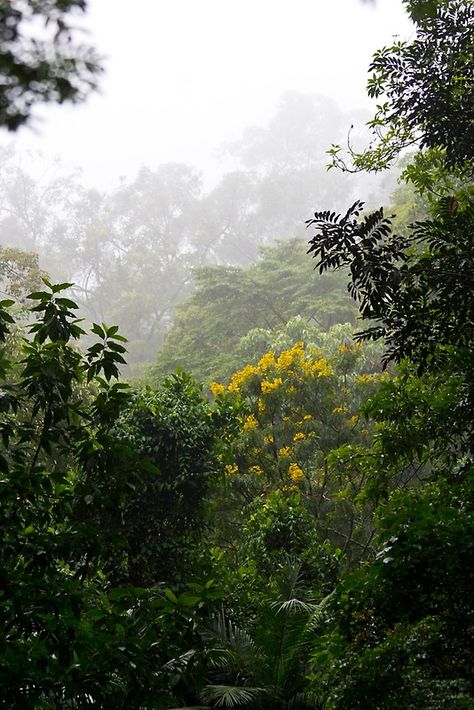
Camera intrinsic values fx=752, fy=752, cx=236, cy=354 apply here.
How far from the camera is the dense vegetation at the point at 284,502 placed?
9.48 ft

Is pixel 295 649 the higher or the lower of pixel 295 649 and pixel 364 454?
the lower

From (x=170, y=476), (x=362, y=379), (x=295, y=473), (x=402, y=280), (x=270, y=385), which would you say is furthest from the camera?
(x=362, y=379)

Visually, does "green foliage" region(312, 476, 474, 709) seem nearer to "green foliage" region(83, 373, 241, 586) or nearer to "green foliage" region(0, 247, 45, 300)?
"green foliage" region(83, 373, 241, 586)

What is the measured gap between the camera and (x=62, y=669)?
276 centimetres

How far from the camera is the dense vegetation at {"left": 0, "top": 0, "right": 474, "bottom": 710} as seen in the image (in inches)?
114

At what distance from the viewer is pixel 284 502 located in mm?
7438

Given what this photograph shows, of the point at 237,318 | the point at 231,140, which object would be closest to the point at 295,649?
the point at 237,318

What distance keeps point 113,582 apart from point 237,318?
15.1 metres

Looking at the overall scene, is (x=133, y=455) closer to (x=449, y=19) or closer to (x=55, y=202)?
(x=449, y=19)

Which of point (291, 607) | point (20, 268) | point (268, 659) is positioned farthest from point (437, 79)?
point (20, 268)

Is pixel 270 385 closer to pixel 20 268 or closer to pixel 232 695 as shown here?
pixel 232 695

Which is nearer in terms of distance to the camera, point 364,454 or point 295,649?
point 295,649

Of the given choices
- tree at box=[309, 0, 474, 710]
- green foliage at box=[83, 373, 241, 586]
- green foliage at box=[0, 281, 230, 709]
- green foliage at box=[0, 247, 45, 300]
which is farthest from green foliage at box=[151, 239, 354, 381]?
green foliage at box=[0, 281, 230, 709]

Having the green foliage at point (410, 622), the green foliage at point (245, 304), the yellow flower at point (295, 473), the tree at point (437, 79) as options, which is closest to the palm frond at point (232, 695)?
the green foliage at point (410, 622)
